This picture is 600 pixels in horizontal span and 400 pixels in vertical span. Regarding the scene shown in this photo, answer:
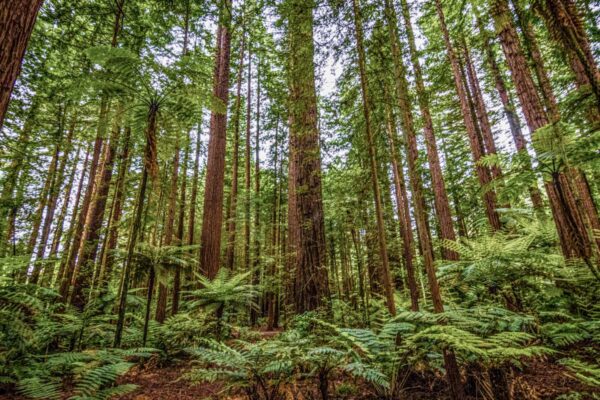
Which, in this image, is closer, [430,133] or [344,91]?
[344,91]

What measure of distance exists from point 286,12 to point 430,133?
8153mm

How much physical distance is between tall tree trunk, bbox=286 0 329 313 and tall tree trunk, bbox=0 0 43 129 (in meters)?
3.15

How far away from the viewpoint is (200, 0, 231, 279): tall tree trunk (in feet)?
24.3

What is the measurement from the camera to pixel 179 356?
476cm

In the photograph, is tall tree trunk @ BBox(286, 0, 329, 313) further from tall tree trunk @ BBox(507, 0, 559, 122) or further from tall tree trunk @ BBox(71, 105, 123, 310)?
tall tree trunk @ BBox(71, 105, 123, 310)

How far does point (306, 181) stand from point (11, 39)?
448cm

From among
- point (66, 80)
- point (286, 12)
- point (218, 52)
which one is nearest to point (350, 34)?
point (286, 12)

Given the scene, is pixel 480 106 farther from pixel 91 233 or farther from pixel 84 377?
pixel 91 233

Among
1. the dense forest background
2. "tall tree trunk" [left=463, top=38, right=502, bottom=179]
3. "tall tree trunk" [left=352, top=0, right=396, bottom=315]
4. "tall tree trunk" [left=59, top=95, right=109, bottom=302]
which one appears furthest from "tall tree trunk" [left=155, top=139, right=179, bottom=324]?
"tall tree trunk" [left=463, top=38, right=502, bottom=179]

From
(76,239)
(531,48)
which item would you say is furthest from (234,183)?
(531,48)

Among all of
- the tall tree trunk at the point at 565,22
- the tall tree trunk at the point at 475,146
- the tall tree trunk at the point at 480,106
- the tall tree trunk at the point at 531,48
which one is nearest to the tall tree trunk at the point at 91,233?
the tall tree trunk at the point at 531,48

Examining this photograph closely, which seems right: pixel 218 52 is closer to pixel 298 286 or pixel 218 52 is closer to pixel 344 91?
pixel 344 91

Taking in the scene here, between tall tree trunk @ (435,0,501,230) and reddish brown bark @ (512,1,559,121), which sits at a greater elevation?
tall tree trunk @ (435,0,501,230)

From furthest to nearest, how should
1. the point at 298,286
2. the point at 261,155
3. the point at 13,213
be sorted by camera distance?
the point at 261,155 < the point at 13,213 < the point at 298,286
